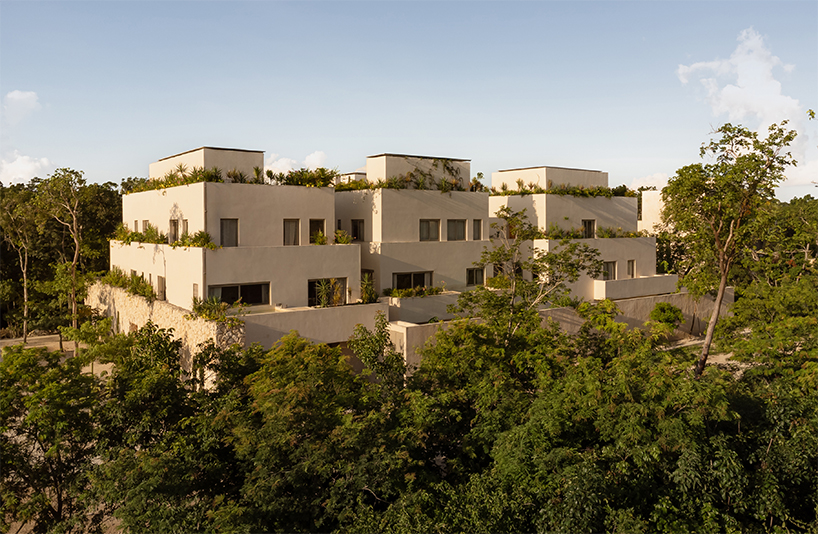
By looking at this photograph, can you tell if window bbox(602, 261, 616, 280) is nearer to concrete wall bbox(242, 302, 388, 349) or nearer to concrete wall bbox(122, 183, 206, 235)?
concrete wall bbox(242, 302, 388, 349)

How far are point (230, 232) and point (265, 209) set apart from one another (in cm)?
165

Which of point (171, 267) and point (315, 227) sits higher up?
point (315, 227)

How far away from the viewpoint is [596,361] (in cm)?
1436

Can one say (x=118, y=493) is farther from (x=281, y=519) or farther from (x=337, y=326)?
(x=337, y=326)

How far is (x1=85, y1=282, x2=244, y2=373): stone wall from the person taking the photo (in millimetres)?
19516

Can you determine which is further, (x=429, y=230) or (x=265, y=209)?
(x=429, y=230)

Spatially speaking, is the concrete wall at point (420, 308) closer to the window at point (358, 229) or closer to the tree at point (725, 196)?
the window at point (358, 229)

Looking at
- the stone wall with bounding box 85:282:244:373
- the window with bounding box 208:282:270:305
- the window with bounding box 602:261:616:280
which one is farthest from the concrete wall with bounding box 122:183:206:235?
the window with bounding box 602:261:616:280

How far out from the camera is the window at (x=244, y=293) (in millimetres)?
21161

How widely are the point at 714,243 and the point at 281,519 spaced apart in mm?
18088

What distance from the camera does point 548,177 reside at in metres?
31.2

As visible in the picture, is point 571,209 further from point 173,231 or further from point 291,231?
point 173,231

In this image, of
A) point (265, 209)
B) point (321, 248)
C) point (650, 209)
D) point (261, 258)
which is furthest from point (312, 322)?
point (650, 209)

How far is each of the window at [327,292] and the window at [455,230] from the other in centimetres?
639
